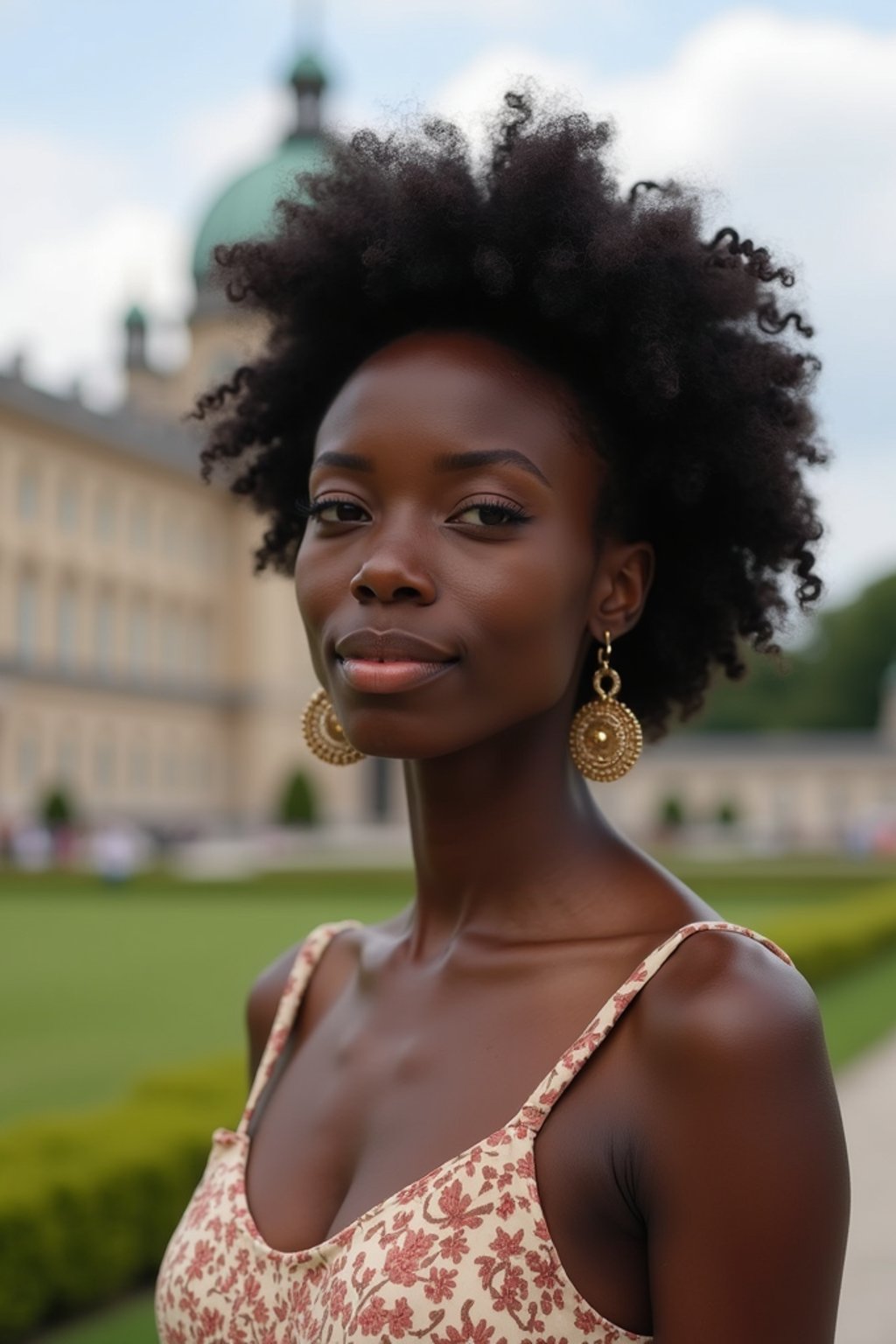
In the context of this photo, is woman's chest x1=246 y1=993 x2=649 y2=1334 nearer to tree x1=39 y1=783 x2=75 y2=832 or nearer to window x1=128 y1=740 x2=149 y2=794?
tree x1=39 y1=783 x2=75 y2=832

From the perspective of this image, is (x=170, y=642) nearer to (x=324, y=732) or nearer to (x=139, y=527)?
(x=139, y=527)

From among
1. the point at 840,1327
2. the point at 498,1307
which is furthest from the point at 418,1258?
Answer: the point at 840,1327

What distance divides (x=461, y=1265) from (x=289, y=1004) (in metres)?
0.50

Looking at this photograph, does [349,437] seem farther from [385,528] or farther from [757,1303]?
[757,1303]

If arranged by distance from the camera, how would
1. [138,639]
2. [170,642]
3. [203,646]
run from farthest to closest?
[203,646] < [170,642] < [138,639]

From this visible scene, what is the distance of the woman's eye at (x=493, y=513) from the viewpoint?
1.31 m

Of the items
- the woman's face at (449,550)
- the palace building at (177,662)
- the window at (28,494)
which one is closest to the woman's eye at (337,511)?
the woman's face at (449,550)

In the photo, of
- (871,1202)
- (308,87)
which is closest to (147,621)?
(308,87)

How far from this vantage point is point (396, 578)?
129 centimetres

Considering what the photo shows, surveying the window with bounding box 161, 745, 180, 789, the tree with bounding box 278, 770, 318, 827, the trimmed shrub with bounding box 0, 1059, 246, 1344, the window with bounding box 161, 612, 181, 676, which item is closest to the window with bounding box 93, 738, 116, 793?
the window with bounding box 161, 745, 180, 789

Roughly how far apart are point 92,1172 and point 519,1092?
2961mm

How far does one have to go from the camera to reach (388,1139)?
1.35m

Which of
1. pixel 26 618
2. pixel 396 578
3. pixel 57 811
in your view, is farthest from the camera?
pixel 26 618

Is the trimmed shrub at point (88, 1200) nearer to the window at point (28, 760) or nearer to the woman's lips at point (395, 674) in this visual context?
the woman's lips at point (395, 674)
